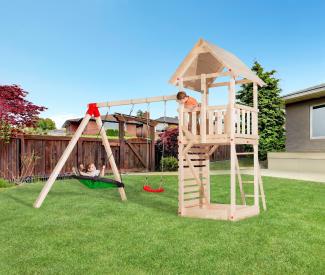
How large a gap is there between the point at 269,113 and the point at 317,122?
2.94 meters

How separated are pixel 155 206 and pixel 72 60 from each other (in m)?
12.0

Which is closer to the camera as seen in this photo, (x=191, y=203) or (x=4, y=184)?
(x=191, y=203)

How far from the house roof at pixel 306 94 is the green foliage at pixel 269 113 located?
4.32 ft

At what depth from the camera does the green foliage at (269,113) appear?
806 inches

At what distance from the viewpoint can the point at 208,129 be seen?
27.3 ft

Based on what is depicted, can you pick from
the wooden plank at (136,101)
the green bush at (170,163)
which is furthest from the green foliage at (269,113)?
the wooden plank at (136,101)

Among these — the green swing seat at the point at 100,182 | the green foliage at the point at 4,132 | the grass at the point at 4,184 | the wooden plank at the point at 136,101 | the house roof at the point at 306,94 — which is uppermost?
the house roof at the point at 306,94

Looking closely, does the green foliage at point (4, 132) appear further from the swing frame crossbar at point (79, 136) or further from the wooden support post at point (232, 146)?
the wooden support post at point (232, 146)

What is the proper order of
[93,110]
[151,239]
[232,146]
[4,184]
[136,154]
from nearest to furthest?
[151,239]
[232,146]
[93,110]
[4,184]
[136,154]

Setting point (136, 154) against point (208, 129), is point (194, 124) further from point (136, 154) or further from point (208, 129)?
point (136, 154)

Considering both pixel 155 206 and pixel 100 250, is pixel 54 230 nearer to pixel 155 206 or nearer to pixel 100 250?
pixel 100 250

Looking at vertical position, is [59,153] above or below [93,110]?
below

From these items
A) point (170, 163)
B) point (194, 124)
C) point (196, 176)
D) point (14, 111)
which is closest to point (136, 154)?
point (170, 163)

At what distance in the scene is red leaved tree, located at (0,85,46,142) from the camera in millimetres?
14730
